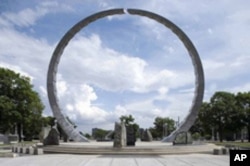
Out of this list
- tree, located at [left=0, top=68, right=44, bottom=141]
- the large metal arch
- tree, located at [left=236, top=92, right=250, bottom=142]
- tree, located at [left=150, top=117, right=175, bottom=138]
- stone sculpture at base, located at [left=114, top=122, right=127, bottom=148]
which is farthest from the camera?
tree, located at [left=150, top=117, right=175, bottom=138]

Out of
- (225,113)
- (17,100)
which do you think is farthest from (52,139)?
(225,113)

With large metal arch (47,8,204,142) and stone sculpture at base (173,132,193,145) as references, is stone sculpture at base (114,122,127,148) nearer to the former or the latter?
stone sculpture at base (173,132,193,145)

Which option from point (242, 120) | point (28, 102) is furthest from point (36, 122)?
point (242, 120)

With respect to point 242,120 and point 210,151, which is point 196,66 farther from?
point 242,120

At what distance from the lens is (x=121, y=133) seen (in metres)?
25.2

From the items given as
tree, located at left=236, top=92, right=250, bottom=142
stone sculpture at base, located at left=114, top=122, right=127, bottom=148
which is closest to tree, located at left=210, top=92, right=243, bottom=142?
tree, located at left=236, top=92, right=250, bottom=142

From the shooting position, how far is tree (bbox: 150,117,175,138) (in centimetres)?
8533

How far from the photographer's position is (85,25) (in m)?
39.9

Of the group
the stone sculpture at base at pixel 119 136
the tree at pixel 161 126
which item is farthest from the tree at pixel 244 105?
the stone sculpture at base at pixel 119 136

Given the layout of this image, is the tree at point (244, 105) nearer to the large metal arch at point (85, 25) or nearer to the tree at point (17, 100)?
the large metal arch at point (85, 25)

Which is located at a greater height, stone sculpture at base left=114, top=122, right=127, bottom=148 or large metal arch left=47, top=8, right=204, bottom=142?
large metal arch left=47, top=8, right=204, bottom=142

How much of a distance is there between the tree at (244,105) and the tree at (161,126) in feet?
70.7

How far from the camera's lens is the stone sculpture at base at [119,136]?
24734mm

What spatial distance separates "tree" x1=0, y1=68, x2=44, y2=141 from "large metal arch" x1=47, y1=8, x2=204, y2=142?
11714mm
